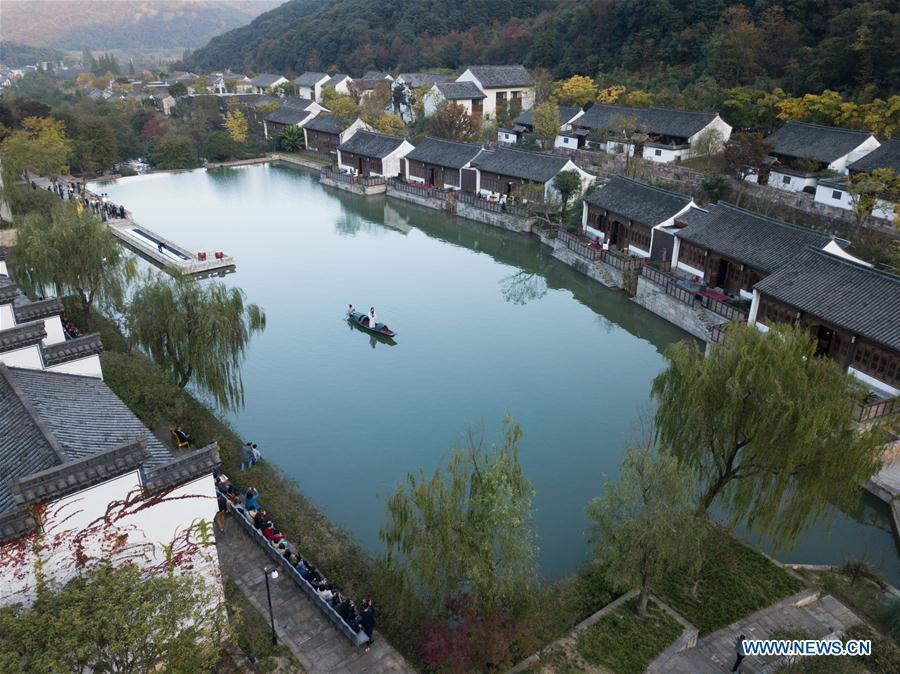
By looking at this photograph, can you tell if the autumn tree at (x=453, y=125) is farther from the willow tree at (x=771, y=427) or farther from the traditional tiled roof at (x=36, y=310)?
the willow tree at (x=771, y=427)

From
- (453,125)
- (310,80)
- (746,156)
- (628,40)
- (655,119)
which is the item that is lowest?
(746,156)

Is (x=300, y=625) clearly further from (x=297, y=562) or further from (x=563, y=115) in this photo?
(x=563, y=115)

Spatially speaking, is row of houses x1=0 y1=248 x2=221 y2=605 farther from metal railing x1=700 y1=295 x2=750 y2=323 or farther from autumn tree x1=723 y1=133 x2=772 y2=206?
autumn tree x1=723 y1=133 x2=772 y2=206

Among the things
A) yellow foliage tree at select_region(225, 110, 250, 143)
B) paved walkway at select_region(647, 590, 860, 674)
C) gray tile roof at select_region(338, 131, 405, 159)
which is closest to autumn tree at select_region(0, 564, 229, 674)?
paved walkway at select_region(647, 590, 860, 674)

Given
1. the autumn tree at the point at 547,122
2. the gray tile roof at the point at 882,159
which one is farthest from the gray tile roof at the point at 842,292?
the autumn tree at the point at 547,122

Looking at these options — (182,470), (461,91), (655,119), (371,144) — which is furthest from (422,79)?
(182,470)

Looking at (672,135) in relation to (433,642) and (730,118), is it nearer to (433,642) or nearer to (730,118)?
(730,118)
